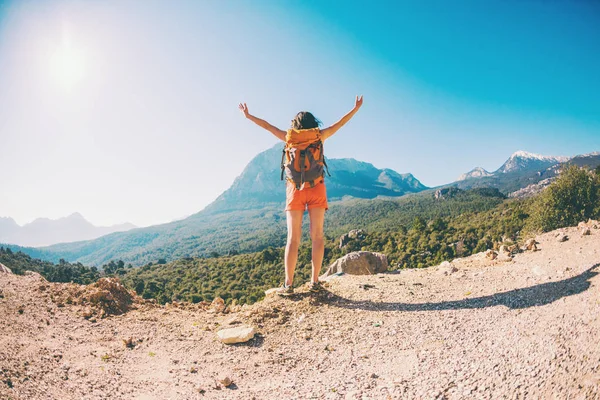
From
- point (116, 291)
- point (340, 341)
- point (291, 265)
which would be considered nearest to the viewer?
point (340, 341)

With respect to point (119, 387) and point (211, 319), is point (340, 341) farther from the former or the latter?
point (119, 387)

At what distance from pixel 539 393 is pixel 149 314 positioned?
5.15 metres

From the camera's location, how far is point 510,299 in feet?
13.9

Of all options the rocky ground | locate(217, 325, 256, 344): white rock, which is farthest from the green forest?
locate(217, 325, 256, 344): white rock

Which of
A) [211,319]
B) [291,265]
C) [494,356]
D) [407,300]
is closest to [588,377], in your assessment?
[494,356]

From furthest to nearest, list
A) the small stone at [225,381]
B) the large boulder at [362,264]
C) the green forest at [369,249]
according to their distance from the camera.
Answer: the green forest at [369,249] < the large boulder at [362,264] < the small stone at [225,381]

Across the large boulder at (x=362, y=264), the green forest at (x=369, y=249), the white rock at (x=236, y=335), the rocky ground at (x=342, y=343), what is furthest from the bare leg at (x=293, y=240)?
the green forest at (x=369, y=249)

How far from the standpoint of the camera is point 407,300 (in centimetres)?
485

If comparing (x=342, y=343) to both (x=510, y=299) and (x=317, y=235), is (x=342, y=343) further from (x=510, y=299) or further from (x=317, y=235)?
(x=510, y=299)

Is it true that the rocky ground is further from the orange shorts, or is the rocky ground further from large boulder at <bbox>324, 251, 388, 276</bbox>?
large boulder at <bbox>324, 251, 388, 276</bbox>

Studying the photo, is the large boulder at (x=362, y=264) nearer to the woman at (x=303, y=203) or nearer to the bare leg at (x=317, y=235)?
the woman at (x=303, y=203)

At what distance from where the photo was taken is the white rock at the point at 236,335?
3924 millimetres

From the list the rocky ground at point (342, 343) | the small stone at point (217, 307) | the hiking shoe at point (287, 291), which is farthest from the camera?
the small stone at point (217, 307)

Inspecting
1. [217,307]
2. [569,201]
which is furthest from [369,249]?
[217,307]
